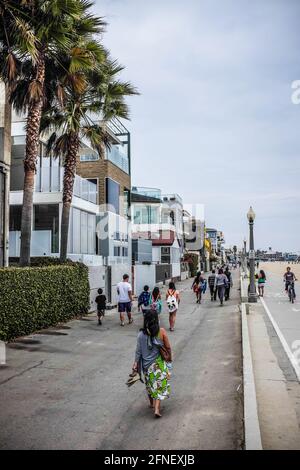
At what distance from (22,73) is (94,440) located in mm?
13578

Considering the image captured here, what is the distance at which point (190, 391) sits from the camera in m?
7.79

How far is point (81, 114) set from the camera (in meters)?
18.1

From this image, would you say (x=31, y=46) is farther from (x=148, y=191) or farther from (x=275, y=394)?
(x=148, y=191)

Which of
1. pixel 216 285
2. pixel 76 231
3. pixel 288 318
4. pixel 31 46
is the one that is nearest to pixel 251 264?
pixel 216 285

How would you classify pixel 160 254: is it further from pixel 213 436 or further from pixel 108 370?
pixel 213 436

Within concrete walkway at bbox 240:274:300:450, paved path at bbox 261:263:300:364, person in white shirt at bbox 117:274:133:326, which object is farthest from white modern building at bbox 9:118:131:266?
concrete walkway at bbox 240:274:300:450

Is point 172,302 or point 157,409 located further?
point 172,302

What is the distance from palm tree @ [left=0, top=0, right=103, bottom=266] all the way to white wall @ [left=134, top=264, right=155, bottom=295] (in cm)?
1440

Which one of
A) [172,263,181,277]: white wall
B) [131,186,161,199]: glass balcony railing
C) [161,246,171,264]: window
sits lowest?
[172,263,181,277]: white wall

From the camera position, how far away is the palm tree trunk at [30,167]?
14555mm

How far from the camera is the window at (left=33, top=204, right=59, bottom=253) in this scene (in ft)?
73.6

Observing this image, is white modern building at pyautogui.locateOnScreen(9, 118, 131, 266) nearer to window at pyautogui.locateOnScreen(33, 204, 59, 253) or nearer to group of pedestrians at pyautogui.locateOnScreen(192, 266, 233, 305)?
window at pyautogui.locateOnScreen(33, 204, 59, 253)

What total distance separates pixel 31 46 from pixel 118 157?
18377 millimetres

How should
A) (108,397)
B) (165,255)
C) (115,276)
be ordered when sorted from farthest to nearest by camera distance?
(165,255), (115,276), (108,397)
